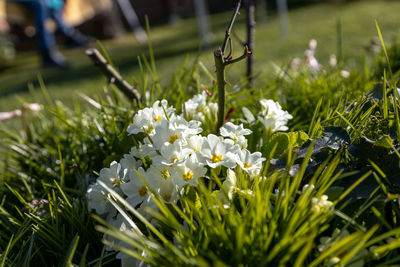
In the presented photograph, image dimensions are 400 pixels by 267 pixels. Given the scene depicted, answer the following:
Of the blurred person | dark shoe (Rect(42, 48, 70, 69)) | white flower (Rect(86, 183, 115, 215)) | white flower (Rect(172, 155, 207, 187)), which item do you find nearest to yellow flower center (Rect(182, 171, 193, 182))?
white flower (Rect(172, 155, 207, 187))

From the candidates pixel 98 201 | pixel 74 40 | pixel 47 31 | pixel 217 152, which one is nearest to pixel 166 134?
pixel 217 152

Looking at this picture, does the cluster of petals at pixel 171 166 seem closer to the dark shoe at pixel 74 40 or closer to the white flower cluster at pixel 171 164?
the white flower cluster at pixel 171 164

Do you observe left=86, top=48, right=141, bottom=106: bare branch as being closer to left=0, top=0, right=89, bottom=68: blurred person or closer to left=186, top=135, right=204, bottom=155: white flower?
left=186, top=135, right=204, bottom=155: white flower

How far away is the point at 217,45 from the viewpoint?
5664mm

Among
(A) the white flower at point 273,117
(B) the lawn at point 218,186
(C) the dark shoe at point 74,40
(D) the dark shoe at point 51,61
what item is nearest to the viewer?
(B) the lawn at point 218,186

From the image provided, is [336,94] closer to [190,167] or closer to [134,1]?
[190,167]

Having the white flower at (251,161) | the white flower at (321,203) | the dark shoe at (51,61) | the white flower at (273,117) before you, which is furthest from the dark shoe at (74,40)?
the white flower at (321,203)

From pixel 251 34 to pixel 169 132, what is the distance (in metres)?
0.84

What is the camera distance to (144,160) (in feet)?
2.94

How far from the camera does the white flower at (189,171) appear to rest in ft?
2.51

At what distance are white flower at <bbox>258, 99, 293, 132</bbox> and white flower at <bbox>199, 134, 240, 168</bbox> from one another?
0.26 metres

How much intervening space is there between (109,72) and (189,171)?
0.64 meters

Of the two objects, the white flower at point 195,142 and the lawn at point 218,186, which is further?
the white flower at point 195,142

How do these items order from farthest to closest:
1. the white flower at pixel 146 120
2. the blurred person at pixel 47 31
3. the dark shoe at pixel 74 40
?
the dark shoe at pixel 74 40
the blurred person at pixel 47 31
the white flower at pixel 146 120
